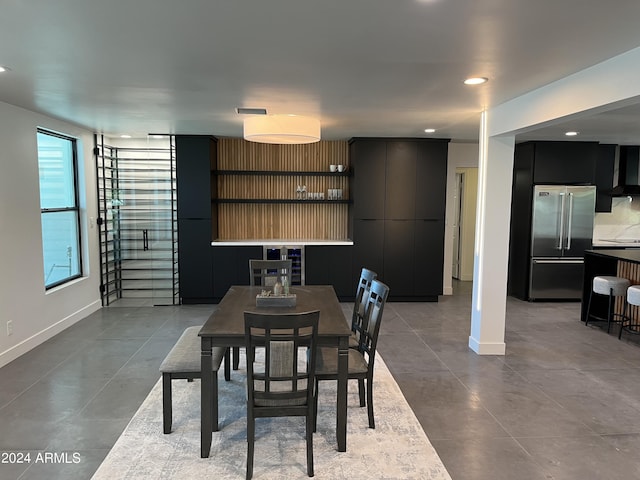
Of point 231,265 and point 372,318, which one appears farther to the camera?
point 231,265

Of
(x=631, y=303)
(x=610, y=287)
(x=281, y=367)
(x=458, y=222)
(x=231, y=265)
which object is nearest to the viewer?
(x=281, y=367)

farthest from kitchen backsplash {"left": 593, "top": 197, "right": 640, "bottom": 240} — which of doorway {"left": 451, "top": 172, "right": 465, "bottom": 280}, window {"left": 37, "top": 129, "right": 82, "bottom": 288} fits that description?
window {"left": 37, "top": 129, "right": 82, "bottom": 288}

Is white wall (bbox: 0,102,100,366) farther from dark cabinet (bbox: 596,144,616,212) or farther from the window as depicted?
dark cabinet (bbox: 596,144,616,212)

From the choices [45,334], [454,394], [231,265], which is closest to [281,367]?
[454,394]

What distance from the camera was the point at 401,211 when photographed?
21.8 feet

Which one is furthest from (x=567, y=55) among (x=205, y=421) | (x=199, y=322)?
(x=199, y=322)

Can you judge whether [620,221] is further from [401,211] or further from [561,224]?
[401,211]

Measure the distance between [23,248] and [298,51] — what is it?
368cm

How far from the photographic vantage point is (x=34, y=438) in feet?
9.50

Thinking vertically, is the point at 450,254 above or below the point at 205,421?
above

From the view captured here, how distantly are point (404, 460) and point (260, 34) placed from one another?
256 centimetres

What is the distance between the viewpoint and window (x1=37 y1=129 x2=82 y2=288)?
507 cm

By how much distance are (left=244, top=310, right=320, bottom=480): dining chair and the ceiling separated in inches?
58.2

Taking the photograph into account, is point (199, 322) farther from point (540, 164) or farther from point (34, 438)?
point (540, 164)
